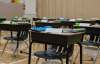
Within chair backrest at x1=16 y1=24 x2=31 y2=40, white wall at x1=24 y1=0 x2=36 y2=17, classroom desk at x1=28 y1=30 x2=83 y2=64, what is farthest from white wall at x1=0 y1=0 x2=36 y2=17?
classroom desk at x1=28 y1=30 x2=83 y2=64

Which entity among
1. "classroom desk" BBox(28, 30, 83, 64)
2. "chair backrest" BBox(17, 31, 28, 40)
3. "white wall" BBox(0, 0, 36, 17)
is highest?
"white wall" BBox(0, 0, 36, 17)

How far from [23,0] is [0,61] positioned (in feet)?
19.5

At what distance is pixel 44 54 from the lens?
9.20 ft

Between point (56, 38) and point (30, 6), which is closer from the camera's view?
point (56, 38)

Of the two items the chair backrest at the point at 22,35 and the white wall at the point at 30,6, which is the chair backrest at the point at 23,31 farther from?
the white wall at the point at 30,6

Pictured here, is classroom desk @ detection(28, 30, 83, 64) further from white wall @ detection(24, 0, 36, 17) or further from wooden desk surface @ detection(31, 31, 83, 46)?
white wall @ detection(24, 0, 36, 17)

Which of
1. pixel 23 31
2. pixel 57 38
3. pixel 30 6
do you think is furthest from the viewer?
pixel 30 6

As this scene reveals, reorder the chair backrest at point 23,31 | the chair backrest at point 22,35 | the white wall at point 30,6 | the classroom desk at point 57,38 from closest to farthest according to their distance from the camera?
the classroom desk at point 57,38, the chair backrest at point 23,31, the chair backrest at point 22,35, the white wall at point 30,6

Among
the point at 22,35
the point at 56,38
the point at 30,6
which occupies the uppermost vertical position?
the point at 30,6

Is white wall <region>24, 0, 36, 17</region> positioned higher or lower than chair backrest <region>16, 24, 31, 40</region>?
higher

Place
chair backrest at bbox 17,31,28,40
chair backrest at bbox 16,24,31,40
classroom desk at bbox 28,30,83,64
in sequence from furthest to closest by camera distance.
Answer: chair backrest at bbox 17,31,28,40 < chair backrest at bbox 16,24,31,40 < classroom desk at bbox 28,30,83,64

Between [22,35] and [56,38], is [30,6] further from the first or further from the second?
[56,38]

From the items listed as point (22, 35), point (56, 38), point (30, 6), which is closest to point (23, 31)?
point (22, 35)

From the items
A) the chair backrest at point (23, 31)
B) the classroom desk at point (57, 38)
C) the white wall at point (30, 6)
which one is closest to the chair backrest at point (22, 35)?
the chair backrest at point (23, 31)
